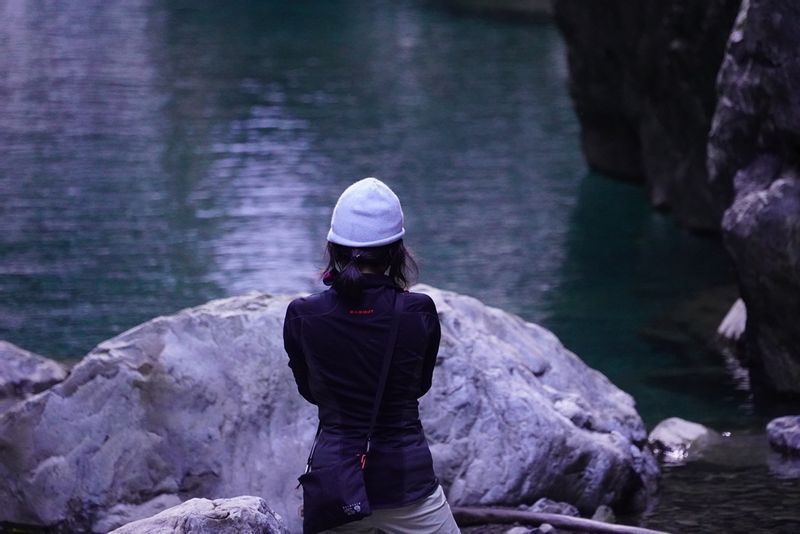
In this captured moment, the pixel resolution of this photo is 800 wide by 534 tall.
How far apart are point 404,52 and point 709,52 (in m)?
12.4

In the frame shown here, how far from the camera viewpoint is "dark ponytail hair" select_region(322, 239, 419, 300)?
11.6 ft

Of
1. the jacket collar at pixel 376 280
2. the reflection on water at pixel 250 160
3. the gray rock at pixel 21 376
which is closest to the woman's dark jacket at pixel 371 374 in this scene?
the jacket collar at pixel 376 280

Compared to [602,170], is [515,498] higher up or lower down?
higher up

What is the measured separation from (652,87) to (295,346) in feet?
32.4

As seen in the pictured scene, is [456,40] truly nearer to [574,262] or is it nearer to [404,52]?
[404,52]

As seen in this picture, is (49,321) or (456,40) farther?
(456,40)

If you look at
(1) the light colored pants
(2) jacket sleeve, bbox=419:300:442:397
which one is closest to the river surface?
(1) the light colored pants

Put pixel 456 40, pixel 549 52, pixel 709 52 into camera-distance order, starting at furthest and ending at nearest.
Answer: pixel 456 40 < pixel 549 52 < pixel 709 52

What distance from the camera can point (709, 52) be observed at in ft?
36.5

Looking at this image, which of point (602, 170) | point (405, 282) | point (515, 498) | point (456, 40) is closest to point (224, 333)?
point (515, 498)

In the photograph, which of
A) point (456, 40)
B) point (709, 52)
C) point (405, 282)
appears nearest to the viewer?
point (405, 282)

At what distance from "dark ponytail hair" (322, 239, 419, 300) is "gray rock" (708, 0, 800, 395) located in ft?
14.1

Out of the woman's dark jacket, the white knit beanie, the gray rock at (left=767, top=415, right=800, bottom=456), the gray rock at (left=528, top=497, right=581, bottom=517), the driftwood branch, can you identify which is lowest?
the gray rock at (left=767, top=415, right=800, bottom=456)

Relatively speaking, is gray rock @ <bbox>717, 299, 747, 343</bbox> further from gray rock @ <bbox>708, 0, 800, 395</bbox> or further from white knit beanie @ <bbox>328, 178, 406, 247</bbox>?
white knit beanie @ <bbox>328, 178, 406, 247</bbox>
